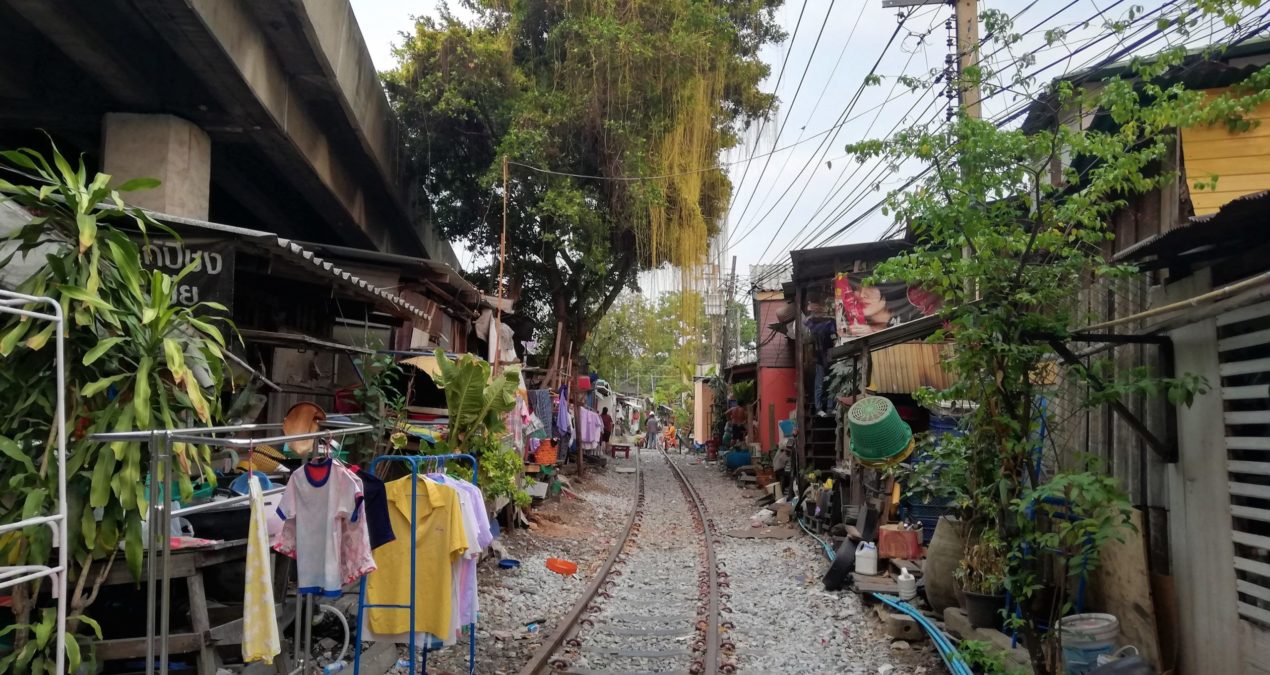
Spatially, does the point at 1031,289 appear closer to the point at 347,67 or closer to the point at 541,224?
the point at 347,67

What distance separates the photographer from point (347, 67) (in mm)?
10578

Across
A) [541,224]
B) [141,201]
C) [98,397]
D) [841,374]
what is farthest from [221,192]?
[841,374]

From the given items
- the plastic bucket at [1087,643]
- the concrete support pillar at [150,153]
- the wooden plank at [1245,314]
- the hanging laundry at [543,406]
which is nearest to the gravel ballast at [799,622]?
the plastic bucket at [1087,643]

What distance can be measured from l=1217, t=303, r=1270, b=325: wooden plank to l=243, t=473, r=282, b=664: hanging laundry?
5240 mm

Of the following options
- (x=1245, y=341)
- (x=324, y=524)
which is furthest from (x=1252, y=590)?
(x=324, y=524)

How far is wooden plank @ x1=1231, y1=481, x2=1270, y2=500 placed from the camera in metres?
4.59

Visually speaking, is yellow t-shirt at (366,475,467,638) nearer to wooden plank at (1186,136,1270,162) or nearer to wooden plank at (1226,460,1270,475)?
wooden plank at (1226,460,1270,475)

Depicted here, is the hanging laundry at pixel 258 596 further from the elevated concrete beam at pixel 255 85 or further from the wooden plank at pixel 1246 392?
the wooden plank at pixel 1246 392

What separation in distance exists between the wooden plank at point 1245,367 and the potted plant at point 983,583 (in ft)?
7.09

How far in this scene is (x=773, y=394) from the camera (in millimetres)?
25359

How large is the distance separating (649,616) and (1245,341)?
20.6ft

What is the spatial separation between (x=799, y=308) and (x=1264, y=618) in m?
13.0

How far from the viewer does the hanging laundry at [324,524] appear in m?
4.74

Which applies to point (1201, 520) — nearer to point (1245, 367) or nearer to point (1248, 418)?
point (1248, 418)
